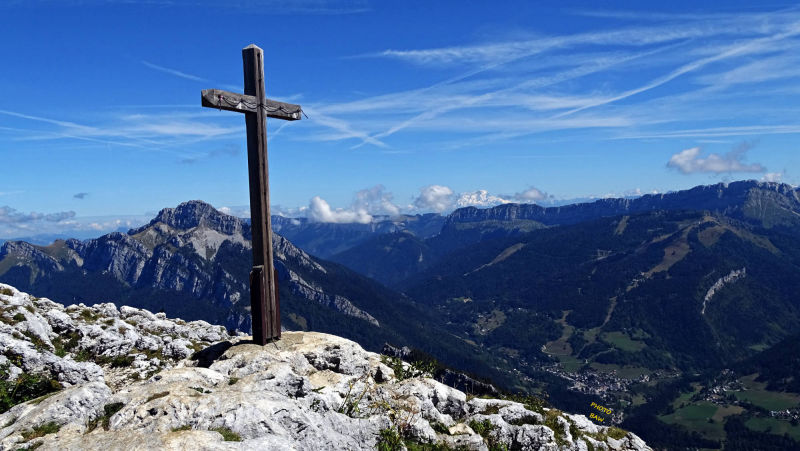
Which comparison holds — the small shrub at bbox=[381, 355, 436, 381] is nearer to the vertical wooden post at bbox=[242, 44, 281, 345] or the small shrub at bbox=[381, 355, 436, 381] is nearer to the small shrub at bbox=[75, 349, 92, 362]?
the vertical wooden post at bbox=[242, 44, 281, 345]

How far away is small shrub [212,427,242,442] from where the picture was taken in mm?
13828

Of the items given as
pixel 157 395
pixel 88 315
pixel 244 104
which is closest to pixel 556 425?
pixel 157 395

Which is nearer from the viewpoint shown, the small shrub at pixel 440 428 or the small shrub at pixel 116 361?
the small shrub at pixel 440 428

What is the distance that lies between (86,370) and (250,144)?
14.4m

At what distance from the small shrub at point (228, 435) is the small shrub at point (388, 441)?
16.5 feet

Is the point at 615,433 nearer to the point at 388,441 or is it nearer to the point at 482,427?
the point at 482,427

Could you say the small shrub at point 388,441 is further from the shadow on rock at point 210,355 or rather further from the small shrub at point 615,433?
the small shrub at point 615,433

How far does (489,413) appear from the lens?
910 inches

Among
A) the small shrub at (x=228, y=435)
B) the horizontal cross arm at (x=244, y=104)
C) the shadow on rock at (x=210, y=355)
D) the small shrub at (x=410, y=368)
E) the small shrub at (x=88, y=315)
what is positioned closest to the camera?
the small shrub at (x=228, y=435)

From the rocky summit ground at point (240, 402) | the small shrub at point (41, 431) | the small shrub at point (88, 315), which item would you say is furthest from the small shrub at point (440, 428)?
the small shrub at point (88, 315)

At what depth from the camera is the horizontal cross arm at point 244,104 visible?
22.1 metres

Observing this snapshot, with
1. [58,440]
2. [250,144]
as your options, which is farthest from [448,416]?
[250,144]

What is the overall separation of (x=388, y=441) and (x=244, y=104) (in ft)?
55.4

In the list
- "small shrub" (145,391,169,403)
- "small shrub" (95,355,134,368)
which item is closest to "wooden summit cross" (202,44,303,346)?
"small shrub" (145,391,169,403)
